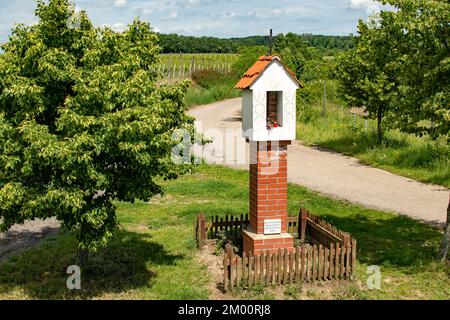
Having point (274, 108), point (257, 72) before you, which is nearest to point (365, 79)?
point (274, 108)

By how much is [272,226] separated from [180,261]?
230 cm

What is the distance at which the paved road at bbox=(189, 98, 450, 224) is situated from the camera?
1628cm

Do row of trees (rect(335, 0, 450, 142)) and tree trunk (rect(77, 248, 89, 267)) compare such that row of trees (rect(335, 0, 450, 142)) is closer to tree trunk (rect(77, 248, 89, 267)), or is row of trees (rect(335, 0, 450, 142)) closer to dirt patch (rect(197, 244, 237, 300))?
dirt patch (rect(197, 244, 237, 300))

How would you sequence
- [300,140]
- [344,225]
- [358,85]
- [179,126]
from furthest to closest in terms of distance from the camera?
[300,140] < [358,85] < [344,225] < [179,126]

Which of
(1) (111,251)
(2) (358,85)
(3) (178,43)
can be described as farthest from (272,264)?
(3) (178,43)

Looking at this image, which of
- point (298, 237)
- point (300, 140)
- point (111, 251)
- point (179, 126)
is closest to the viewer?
point (179, 126)

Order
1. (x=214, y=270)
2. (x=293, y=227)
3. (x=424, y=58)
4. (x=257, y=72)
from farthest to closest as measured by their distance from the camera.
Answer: (x=293, y=227) < (x=214, y=270) < (x=257, y=72) < (x=424, y=58)

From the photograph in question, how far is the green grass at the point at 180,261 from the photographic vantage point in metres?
9.74

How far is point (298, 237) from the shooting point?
1295 centimetres

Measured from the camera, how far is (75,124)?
8344mm

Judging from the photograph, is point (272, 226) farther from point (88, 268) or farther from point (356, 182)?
point (356, 182)

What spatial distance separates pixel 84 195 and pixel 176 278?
2882 millimetres

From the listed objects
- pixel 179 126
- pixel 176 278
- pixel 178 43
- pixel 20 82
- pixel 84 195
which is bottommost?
pixel 176 278

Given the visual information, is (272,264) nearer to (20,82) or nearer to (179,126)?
(179,126)
